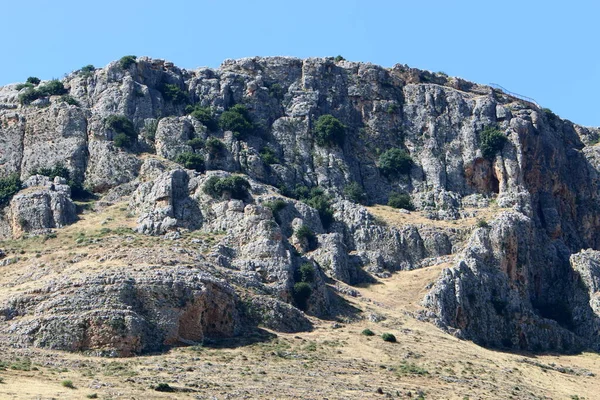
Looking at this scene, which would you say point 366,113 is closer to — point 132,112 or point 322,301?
point 132,112

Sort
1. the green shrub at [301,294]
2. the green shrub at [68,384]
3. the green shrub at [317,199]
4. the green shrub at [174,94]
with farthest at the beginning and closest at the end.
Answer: the green shrub at [174,94] → the green shrub at [317,199] → the green shrub at [301,294] → the green shrub at [68,384]

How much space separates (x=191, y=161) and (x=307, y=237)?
49.8ft

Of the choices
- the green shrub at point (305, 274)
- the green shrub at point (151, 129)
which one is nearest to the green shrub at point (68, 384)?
the green shrub at point (305, 274)

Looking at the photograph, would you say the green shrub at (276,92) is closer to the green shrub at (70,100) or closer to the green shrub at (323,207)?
the green shrub at (323,207)

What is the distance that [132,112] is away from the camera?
349 feet

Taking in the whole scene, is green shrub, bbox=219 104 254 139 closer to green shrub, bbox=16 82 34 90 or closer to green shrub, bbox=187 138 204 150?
green shrub, bbox=187 138 204 150

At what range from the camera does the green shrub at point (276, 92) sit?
114 m

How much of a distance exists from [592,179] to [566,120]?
11.5 m

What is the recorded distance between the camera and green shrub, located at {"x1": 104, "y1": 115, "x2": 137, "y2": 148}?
101 meters

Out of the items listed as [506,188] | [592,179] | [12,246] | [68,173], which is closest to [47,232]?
[12,246]

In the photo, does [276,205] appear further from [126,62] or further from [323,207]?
[126,62]

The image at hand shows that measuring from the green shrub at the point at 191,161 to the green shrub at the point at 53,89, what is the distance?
17.7 m

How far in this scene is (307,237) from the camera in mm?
91750

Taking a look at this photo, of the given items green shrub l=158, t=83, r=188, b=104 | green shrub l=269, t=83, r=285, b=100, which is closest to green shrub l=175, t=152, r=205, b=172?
green shrub l=158, t=83, r=188, b=104
